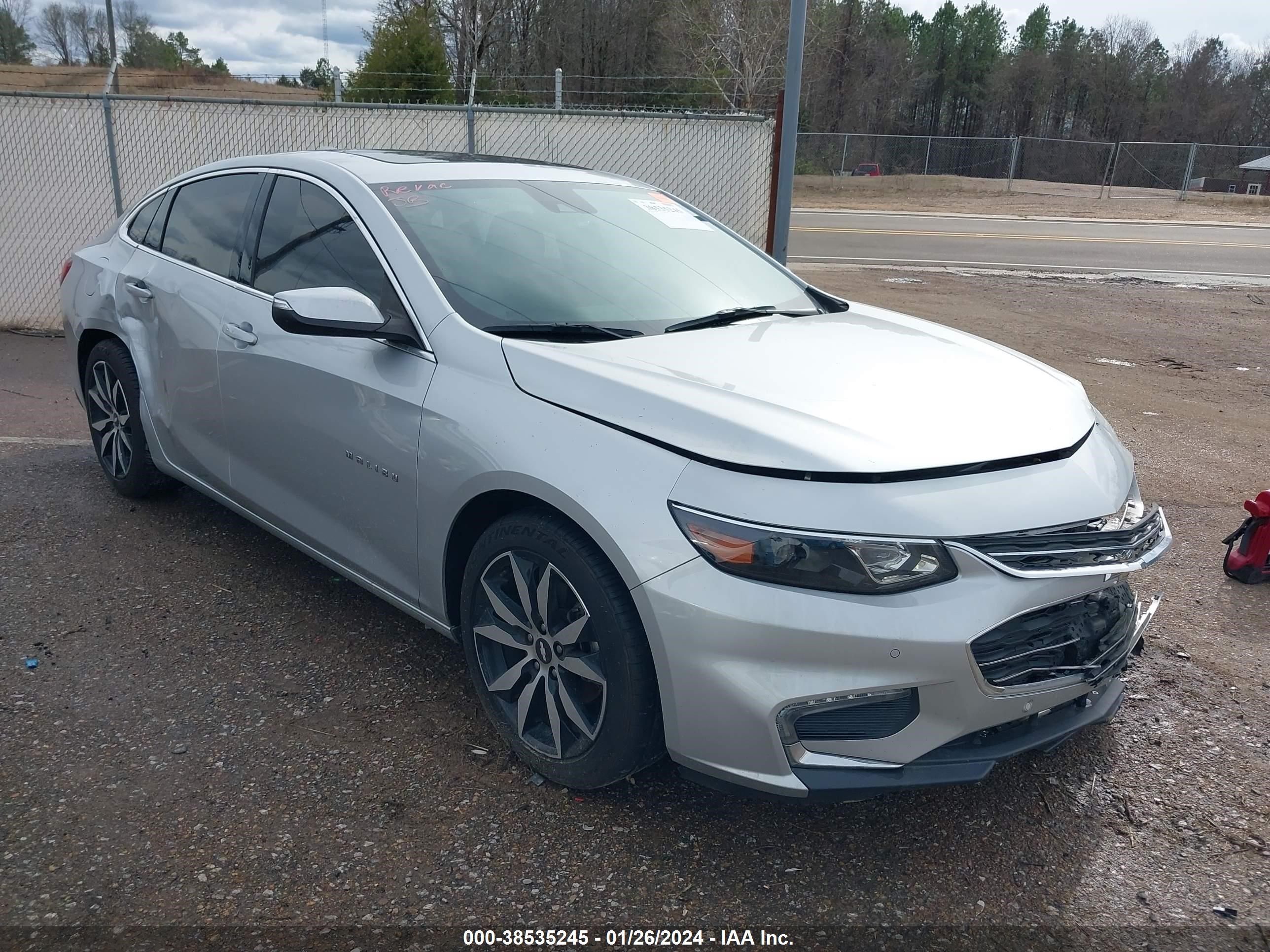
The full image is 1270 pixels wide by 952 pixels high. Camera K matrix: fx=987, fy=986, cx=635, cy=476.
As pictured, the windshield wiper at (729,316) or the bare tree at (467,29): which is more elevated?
the bare tree at (467,29)

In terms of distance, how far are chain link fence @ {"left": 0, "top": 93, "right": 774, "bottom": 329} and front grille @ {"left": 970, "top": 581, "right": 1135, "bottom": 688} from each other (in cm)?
766

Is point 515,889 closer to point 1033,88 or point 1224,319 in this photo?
point 1224,319

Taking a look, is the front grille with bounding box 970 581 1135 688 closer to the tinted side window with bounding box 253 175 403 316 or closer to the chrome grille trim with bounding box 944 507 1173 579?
the chrome grille trim with bounding box 944 507 1173 579

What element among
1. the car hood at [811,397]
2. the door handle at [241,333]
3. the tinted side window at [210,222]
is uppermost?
the tinted side window at [210,222]

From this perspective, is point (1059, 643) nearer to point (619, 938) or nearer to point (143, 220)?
point (619, 938)

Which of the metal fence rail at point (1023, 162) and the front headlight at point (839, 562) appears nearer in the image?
the front headlight at point (839, 562)

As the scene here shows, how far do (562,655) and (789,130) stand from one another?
21.1 feet

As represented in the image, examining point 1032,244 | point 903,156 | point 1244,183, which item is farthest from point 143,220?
point 1244,183

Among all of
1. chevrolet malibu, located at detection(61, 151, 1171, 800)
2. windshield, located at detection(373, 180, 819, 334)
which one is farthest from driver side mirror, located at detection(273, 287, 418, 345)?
windshield, located at detection(373, 180, 819, 334)

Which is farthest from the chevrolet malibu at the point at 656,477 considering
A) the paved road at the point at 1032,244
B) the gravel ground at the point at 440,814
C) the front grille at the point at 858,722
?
the paved road at the point at 1032,244

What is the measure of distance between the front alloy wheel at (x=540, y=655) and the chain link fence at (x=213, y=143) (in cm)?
711

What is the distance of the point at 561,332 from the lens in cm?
298

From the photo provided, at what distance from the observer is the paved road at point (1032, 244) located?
1748cm

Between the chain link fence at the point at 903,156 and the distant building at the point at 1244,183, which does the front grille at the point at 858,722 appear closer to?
the chain link fence at the point at 903,156
